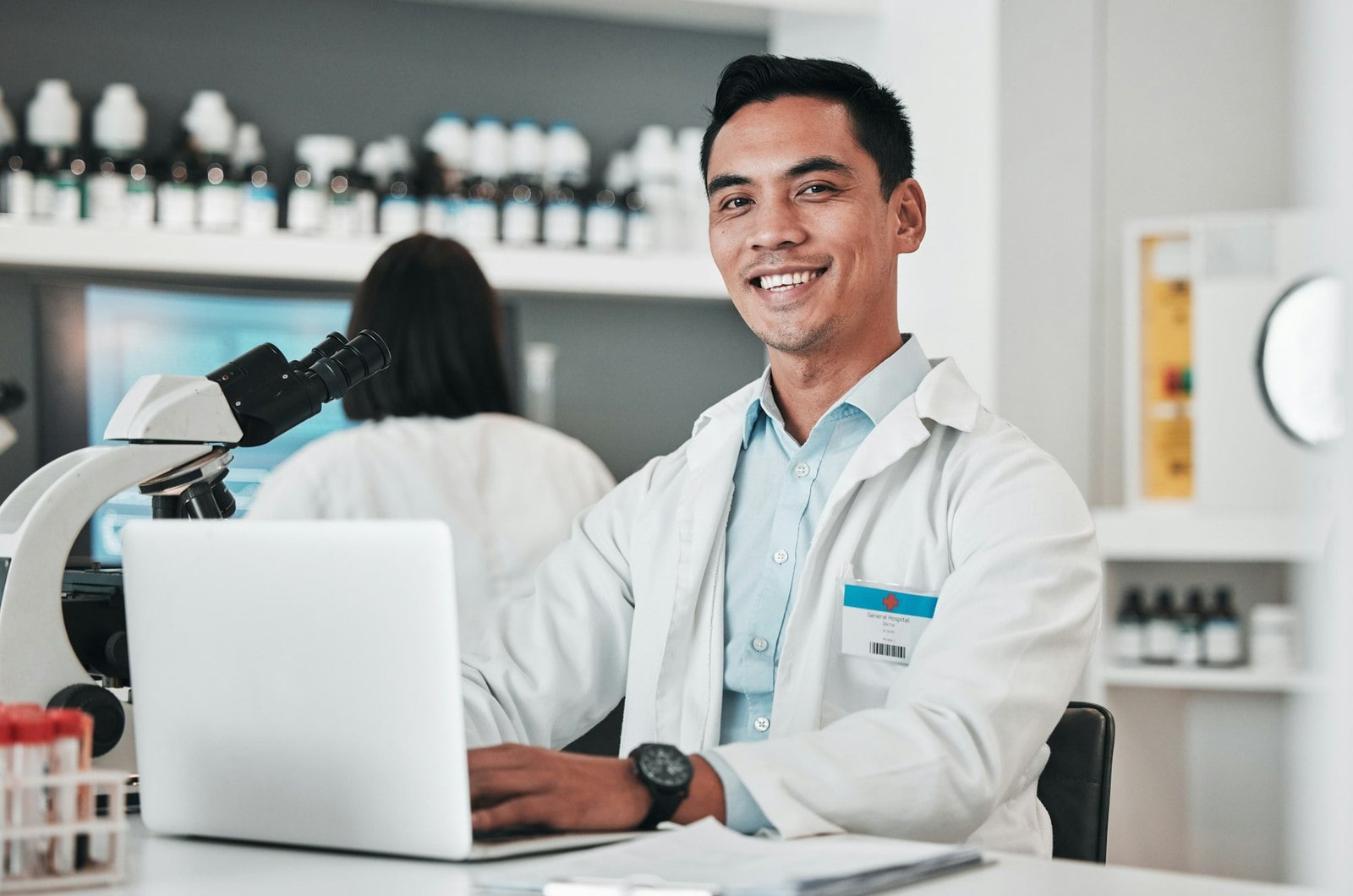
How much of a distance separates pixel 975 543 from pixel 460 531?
1.25 metres

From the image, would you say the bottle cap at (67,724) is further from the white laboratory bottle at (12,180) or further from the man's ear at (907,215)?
the white laboratory bottle at (12,180)

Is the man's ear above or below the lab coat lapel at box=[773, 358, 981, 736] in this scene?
above

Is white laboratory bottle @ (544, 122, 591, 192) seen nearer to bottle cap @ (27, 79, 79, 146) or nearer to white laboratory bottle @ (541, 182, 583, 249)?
white laboratory bottle @ (541, 182, 583, 249)

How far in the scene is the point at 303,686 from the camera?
982 mm

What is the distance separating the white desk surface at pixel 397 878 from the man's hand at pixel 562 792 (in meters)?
0.06

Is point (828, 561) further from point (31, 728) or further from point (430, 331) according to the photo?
point (430, 331)

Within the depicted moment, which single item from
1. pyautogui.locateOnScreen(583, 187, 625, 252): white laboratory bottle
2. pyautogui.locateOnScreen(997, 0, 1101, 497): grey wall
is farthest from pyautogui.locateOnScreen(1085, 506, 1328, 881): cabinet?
pyautogui.locateOnScreen(583, 187, 625, 252): white laboratory bottle

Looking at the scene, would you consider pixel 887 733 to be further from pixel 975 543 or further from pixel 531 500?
pixel 531 500

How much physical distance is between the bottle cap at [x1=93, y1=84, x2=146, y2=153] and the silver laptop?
209cm

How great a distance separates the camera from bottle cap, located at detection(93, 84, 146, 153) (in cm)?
289

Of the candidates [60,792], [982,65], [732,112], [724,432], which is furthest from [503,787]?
[982,65]

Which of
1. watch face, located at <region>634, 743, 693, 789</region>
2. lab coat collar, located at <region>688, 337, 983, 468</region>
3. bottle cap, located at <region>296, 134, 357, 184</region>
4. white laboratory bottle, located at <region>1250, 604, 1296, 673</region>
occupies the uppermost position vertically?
bottle cap, located at <region>296, 134, 357, 184</region>

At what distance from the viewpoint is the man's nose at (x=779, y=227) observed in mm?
1666

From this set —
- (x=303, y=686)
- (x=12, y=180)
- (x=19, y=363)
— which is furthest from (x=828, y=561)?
(x=19, y=363)
